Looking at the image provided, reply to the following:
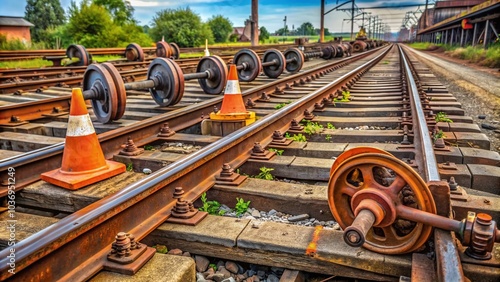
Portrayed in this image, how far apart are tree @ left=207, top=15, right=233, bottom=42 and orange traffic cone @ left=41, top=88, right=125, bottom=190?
65.9 m

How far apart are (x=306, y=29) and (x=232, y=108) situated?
129380mm

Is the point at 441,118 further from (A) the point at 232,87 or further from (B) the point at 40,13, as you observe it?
(B) the point at 40,13

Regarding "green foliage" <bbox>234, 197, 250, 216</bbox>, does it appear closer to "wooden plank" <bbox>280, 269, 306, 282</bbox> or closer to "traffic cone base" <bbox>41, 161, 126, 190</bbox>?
"wooden plank" <bbox>280, 269, 306, 282</bbox>

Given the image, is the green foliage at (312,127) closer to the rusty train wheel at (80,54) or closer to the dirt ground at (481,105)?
the dirt ground at (481,105)

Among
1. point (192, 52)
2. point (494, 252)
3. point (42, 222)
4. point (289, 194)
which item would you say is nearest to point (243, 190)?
point (289, 194)

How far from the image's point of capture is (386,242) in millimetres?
1971

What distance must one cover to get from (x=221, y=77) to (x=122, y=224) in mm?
5101

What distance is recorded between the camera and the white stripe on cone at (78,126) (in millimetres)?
2943

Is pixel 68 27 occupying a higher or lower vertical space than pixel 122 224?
higher

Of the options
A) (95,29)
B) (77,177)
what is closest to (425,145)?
(77,177)

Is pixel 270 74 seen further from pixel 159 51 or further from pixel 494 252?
pixel 494 252

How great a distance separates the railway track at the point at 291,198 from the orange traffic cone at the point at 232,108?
0.19m

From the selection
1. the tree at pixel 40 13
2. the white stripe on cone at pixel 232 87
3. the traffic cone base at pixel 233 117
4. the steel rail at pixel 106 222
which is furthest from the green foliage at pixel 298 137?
the tree at pixel 40 13

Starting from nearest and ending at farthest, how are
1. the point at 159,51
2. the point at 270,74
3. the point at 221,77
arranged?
the point at 221,77, the point at 270,74, the point at 159,51
